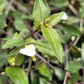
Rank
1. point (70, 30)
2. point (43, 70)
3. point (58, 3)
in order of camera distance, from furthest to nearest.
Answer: point (58, 3)
point (70, 30)
point (43, 70)

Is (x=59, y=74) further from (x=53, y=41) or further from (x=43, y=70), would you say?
(x=53, y=41)

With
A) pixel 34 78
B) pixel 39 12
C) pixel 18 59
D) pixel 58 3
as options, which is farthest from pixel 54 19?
pixel 58 3

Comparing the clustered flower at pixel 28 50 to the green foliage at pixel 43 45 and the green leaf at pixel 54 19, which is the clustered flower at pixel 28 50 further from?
the green leaf at pixel 54 19

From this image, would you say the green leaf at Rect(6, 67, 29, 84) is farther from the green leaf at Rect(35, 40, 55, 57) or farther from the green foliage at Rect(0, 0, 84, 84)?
the green leaf at Rect(35, 40, 55, 57)

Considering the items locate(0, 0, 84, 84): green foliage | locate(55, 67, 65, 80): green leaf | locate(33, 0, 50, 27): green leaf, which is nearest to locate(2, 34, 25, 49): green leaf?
locate(0, 0, 84, 84): green foliage

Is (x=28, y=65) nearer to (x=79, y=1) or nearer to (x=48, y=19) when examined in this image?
(x=48, y=19)

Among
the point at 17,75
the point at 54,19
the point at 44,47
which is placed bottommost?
the point at 17,75
